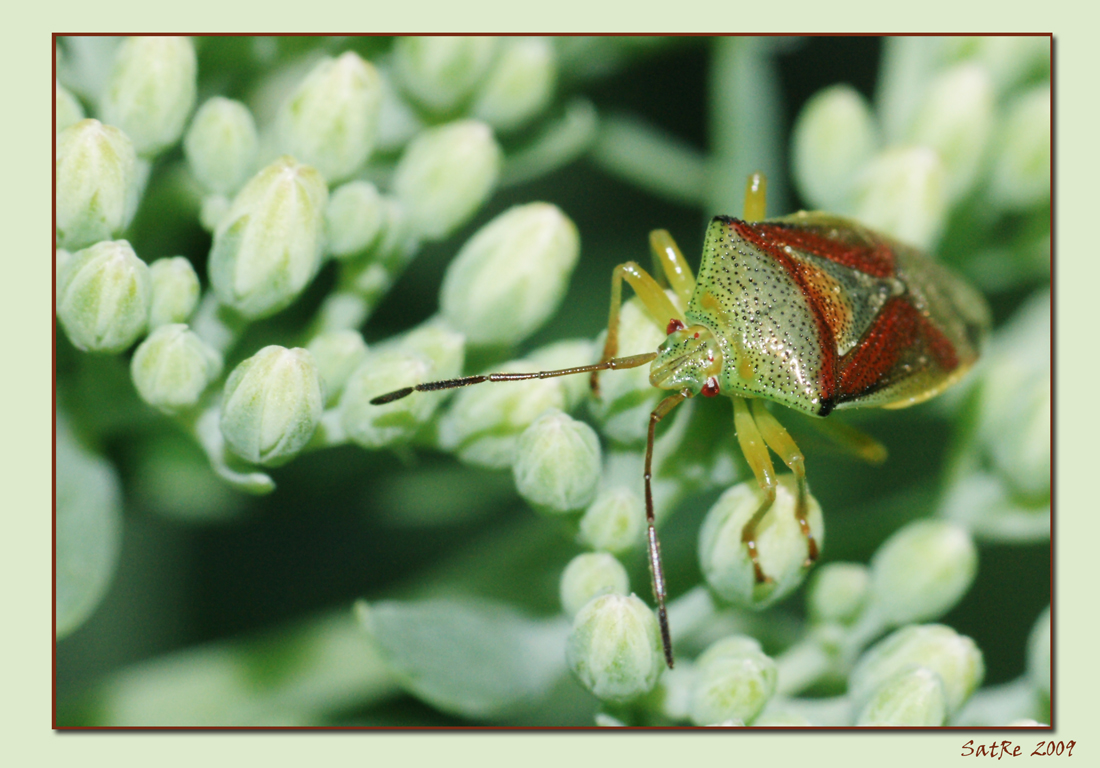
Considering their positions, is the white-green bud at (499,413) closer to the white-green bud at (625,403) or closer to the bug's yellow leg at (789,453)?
the white-green bud at (625,403)

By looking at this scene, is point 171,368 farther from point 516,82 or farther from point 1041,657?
point 1041,657

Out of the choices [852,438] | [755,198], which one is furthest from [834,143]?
[852,438]

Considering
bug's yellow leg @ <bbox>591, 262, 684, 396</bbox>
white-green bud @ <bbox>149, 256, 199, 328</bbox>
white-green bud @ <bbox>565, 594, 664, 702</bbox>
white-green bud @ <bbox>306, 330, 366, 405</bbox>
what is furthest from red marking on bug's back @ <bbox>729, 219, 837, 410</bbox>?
white-green bud @ <bbox>149, 256, 199, 328</bbox>

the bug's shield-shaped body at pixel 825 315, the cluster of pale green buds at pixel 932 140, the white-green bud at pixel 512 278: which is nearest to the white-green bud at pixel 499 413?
the white-green bud at pixel 512 278

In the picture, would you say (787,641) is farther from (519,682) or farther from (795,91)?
(795,91)

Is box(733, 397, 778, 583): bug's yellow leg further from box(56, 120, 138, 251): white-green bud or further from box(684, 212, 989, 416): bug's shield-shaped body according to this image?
box(56, 120, 138, 251): white-green bud
